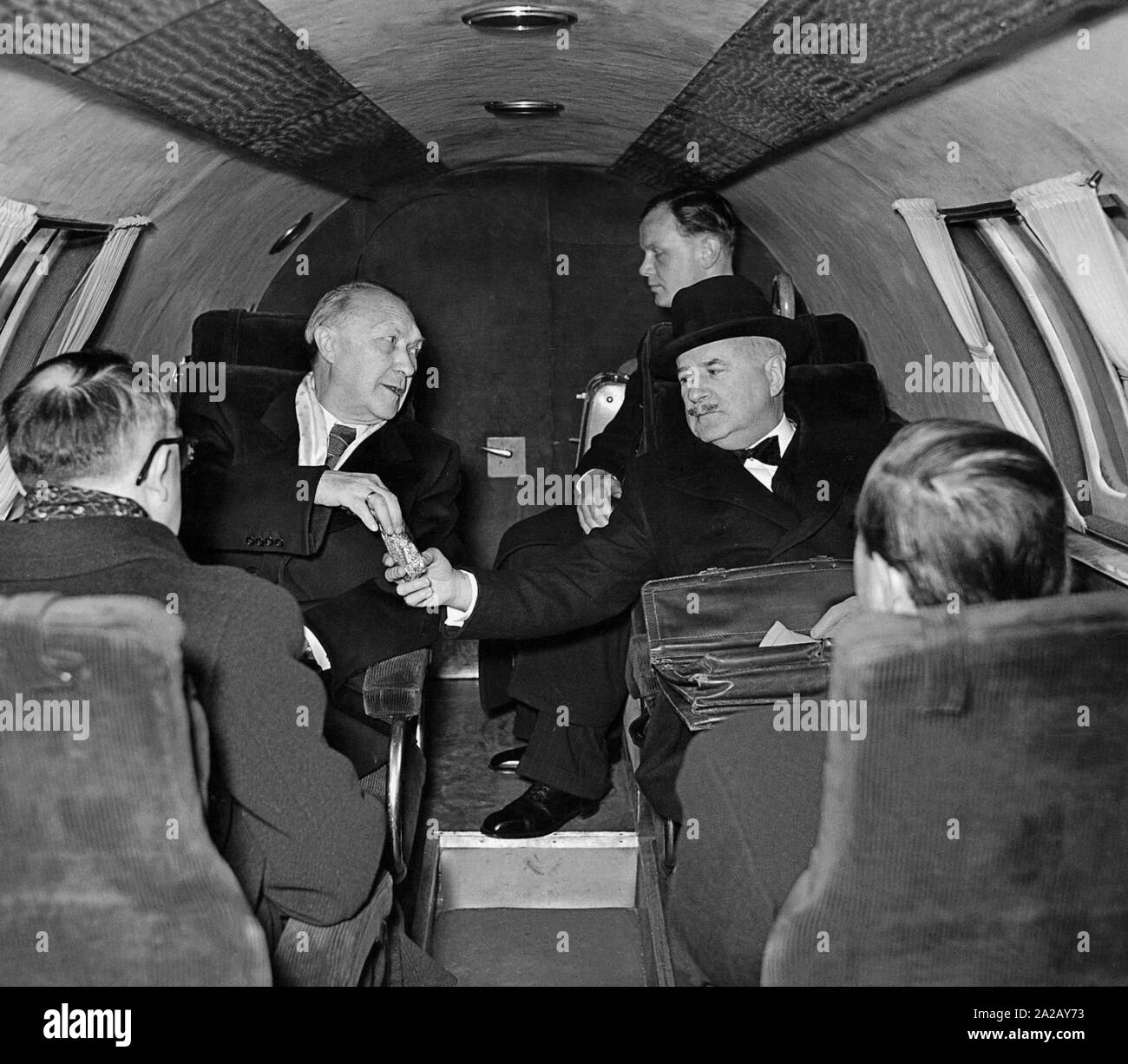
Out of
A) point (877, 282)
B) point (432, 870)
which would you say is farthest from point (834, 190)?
point (432, 870)

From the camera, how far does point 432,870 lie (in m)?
4.03

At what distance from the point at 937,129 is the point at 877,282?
1.45 m

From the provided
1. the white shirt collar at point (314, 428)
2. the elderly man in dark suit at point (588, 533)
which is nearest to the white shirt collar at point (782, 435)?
the elderly man in dark suit at point (588, 533)

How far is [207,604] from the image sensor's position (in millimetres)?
2068

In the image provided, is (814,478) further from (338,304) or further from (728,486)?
(338,304)

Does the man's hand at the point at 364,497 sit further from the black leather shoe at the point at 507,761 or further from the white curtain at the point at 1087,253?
the white curtain at the point at 1087,253

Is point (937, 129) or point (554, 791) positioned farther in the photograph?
point (554, 791)

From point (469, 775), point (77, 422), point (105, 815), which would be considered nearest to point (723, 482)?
point (469, 775)

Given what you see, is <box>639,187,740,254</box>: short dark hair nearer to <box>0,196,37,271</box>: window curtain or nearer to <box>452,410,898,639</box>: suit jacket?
<box>452,410,898,639</box>: suit jacket

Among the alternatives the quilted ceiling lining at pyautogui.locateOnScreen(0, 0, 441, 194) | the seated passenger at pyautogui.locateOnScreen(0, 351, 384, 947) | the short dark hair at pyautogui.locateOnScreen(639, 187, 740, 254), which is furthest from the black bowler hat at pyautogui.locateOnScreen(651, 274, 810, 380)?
the seated passenger at pyautogui.locateOnScreen(0, 351, 384, 947)

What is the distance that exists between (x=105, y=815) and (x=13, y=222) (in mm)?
2125

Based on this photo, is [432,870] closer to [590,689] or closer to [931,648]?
[590,689]

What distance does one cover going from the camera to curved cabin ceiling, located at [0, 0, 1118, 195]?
284cm

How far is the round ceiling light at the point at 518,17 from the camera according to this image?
3463 millimetres
